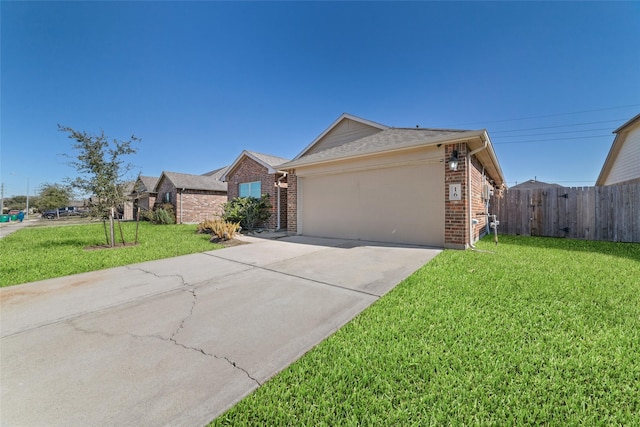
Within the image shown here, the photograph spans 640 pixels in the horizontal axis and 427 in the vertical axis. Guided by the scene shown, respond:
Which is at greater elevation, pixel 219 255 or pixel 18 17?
pixel 18 17

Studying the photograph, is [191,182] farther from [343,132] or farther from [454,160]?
[454,160]

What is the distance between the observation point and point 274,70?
10.3 metres

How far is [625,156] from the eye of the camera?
10430 mm

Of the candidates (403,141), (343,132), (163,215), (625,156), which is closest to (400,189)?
(403,141)

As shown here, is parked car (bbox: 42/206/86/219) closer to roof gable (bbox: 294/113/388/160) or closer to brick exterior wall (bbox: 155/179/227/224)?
brick exterior wall (bbox: 155/179/227/224)

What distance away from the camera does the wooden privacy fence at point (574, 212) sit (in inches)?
293

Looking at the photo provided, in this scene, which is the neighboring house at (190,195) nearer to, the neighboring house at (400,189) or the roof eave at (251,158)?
the roof eave at (251,158)

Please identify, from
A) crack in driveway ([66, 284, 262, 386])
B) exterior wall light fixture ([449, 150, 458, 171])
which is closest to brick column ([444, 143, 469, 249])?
exterior wall light fixture ([449, 150, 458, 171])

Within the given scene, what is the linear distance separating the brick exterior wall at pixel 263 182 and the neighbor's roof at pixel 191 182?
5911mm

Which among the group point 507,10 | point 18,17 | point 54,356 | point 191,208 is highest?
point 507,10

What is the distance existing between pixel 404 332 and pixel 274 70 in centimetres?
Result: 1117

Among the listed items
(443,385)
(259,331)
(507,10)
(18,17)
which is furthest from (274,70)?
(443,385)

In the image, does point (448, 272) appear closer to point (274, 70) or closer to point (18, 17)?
point (274, 70)

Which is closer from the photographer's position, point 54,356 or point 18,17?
point 54,356
